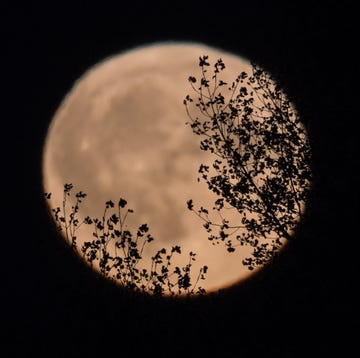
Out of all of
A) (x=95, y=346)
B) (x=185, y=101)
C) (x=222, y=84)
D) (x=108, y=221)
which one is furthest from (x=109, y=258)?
(x=222, y=84)

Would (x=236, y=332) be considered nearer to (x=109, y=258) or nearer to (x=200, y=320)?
(x=200, y=320)

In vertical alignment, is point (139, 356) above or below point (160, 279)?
below

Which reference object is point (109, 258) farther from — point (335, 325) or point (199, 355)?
point (335, 325)

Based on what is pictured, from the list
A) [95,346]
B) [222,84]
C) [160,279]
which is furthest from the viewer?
[160,279]

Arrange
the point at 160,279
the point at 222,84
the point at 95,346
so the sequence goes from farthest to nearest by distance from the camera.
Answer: the point at 160,279
the point at 222,84
the point at 95,346

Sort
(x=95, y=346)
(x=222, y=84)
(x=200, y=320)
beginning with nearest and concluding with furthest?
(x=95, y=346), (x=222, y=84), (x=200, y=320)

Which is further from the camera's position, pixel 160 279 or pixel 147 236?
pixel 160 279

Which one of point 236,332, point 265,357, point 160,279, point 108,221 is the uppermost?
point 108,221

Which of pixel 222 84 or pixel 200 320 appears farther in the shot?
pixel 200 320

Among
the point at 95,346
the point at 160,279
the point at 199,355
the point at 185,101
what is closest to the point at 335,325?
the point at 199,355
